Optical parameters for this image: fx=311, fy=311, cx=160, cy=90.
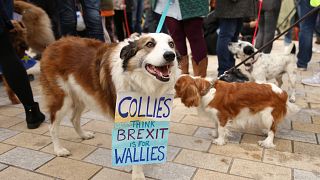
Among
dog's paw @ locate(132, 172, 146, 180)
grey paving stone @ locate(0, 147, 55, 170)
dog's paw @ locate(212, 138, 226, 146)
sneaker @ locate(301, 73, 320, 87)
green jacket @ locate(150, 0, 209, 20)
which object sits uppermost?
green jacket @ locate(150, 0, 209, 20)

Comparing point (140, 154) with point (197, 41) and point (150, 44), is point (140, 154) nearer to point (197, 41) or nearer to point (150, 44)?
point (150, 44)

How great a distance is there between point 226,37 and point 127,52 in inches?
115

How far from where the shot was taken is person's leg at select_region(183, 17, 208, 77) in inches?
172

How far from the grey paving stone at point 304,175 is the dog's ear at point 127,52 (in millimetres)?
1609

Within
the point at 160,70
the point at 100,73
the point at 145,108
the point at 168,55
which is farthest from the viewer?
the point at 100,73

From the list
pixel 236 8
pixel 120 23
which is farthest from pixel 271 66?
→ pixel 120 23

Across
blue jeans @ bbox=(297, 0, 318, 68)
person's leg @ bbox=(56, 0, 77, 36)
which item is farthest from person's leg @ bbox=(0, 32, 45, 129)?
blue jeans @ bbox=(297, 0, 318, 68)

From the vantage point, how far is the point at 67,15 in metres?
4.15

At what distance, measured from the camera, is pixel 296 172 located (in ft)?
8.39

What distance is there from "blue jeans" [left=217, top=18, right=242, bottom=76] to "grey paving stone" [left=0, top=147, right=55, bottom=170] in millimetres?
3065

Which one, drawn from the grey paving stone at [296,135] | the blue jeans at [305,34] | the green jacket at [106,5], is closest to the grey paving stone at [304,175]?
the grey paving stone at [296,135]

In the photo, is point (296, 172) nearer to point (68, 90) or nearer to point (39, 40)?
point (68, 90)

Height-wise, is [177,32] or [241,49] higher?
[177,32]

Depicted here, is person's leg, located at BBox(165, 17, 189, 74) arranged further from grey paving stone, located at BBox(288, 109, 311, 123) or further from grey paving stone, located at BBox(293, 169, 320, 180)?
grey paving stone, located at BBox(293, 169, 320, 180)
